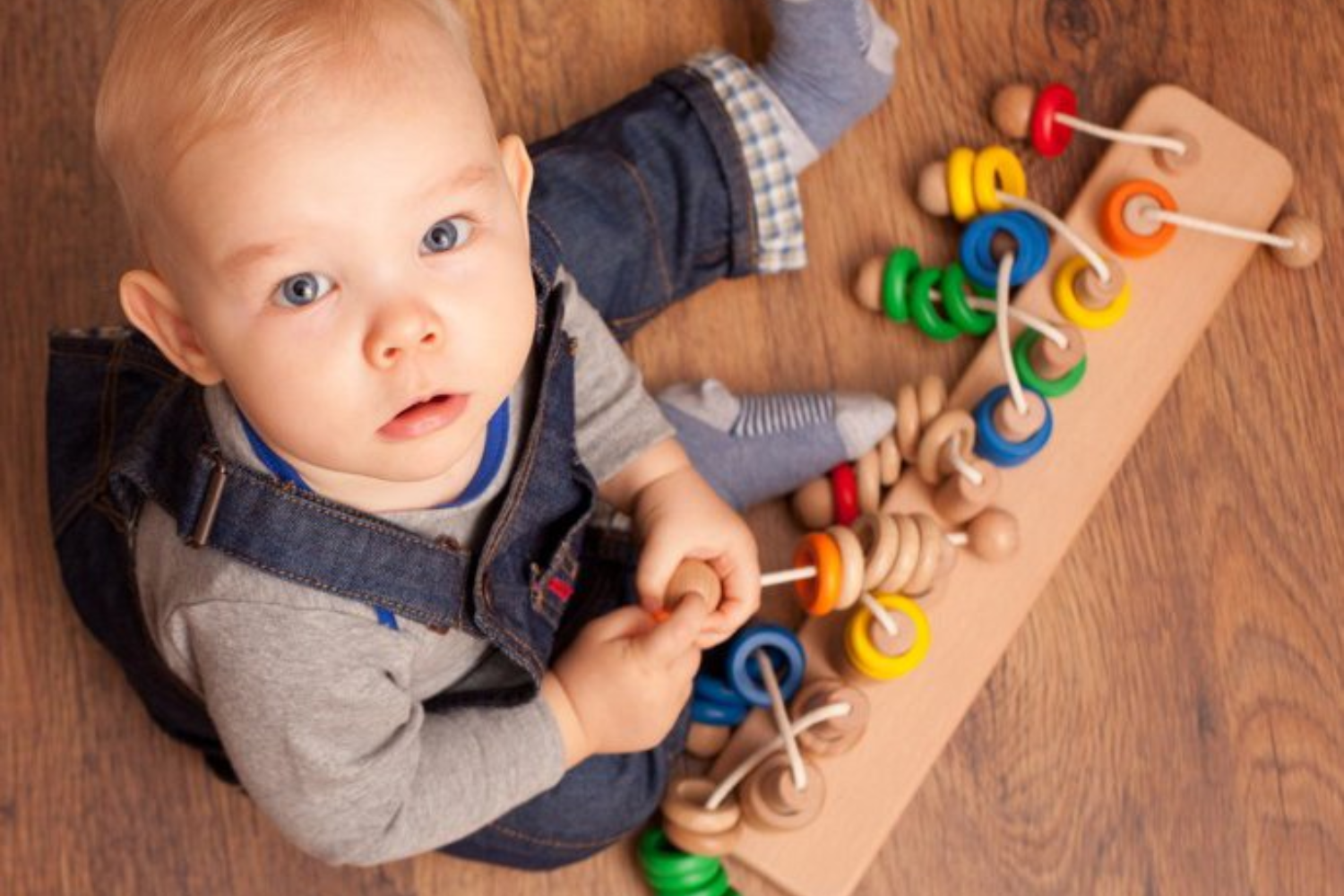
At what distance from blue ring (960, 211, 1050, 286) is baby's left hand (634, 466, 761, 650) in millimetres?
267

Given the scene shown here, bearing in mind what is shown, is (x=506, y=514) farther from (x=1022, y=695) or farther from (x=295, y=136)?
(x=1022, y=695)

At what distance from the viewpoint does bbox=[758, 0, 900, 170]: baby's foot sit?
3.40 ft

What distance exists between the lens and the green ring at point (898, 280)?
1.05 meters

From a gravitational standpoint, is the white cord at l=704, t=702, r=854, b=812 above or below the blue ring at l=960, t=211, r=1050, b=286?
below

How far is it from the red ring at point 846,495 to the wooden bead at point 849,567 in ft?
0.28

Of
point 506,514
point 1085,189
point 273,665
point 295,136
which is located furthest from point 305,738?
point 1085,189

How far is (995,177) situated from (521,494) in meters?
0.45

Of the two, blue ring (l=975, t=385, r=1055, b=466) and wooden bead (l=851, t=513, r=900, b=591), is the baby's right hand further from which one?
blue ring (l=975, t=385, r=1055, b=466)

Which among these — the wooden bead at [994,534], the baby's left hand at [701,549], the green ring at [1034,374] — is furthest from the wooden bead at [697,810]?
the green ring at [1034,374]

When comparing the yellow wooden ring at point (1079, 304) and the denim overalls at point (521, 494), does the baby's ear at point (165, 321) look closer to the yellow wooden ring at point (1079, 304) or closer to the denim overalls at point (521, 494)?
the denim overalls at point (521, 494)

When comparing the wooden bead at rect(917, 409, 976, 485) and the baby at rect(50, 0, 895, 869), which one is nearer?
the baby at rect(50, 0, 895, 869)

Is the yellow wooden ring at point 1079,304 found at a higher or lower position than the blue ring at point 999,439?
higher

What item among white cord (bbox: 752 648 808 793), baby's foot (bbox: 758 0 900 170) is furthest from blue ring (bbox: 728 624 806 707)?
baby's foot (bbox: 758 0 900 170)

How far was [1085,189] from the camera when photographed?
42.7 inches
